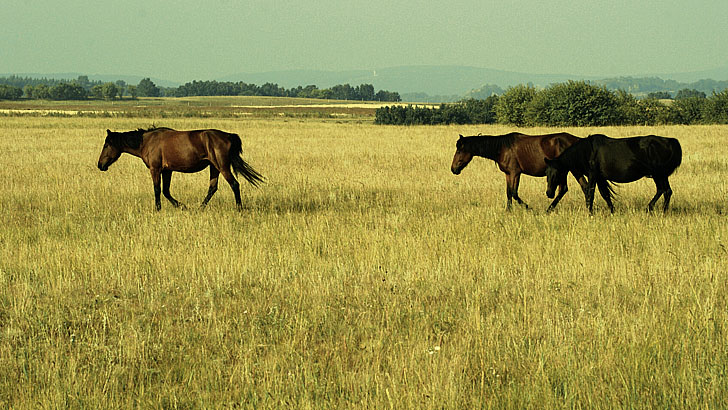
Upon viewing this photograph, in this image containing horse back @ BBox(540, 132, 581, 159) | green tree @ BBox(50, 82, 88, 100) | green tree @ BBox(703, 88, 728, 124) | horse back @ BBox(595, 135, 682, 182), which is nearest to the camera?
horse back @ BBox(595, 135, 682, 182)

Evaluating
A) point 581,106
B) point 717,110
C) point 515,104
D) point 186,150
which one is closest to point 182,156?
point 186,150

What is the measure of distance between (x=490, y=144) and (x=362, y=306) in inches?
291

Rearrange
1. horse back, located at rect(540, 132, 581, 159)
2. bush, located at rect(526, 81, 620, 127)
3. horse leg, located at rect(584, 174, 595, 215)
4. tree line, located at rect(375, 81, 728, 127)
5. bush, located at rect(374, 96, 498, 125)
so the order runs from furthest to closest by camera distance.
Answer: bush, located at rect(374, 96, 498, 125) → tree line, located at rect(375, 81, 728, 127) → bush, located at rect(526, 81, 620, 127) → horse back, located at rect(540, 132, 581, 159) → horse leg, located at rect(584, 174, 595, 215)

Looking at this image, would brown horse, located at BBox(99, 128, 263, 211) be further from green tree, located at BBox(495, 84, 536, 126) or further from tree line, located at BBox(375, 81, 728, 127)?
green tree, located at BBox(495, 84, 536, 126)

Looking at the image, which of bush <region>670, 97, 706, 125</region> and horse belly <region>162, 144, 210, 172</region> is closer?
horse belly <region>162, 144, 210, 172</region>

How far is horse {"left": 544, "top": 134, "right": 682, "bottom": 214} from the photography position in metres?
11.5

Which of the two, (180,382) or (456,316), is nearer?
(180,382)

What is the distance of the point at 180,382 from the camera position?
471 cm

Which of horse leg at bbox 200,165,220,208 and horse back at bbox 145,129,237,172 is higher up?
horse back at bbox 145,129,237,172

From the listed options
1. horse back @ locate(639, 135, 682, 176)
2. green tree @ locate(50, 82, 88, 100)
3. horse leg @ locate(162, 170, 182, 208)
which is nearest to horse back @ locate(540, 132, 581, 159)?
horse back @ locate(639, 135, 682, 176)

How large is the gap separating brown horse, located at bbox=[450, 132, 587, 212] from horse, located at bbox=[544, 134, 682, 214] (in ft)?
2.20

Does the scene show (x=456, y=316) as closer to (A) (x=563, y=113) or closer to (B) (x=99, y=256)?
(B) (x=99, y=256)

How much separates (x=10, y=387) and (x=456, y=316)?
3.78 metres

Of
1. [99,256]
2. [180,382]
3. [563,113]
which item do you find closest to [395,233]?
[99,256]
